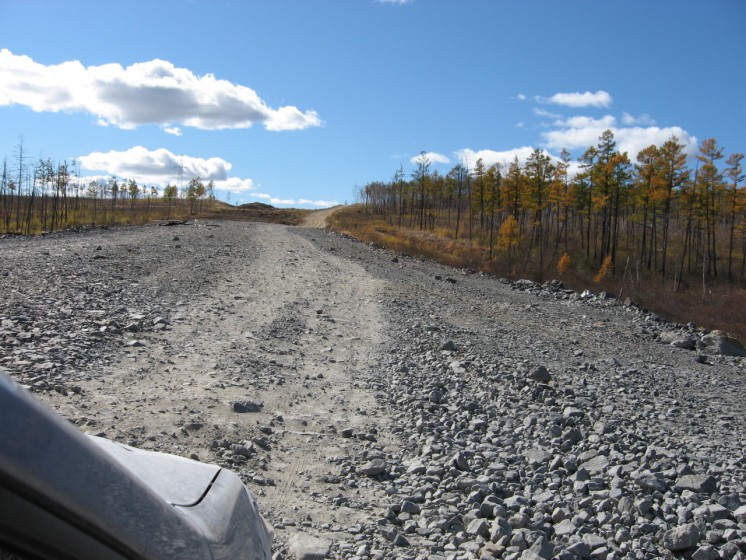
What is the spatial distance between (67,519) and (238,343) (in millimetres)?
8014

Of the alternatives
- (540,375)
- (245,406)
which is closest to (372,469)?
(245,406)

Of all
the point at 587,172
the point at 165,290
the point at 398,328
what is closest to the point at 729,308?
the point at 587,172

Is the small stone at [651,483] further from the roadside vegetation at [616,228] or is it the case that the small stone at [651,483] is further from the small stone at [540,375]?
the roadside vegetation at [616,228]

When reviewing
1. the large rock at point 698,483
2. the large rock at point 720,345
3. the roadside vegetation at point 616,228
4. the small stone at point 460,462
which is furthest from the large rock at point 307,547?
the roadside vegetation at point 616,228

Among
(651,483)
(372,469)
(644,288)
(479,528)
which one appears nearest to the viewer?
(479,528)

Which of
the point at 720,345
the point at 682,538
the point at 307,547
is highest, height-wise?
the point at 682,538

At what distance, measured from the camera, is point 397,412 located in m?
6.56

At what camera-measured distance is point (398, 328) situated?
11.4 m

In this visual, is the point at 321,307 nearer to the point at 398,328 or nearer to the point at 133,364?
the point at 398,328

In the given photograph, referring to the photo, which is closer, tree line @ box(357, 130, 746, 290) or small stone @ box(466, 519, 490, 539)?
small stone @ box(466, 519, 490, 539)

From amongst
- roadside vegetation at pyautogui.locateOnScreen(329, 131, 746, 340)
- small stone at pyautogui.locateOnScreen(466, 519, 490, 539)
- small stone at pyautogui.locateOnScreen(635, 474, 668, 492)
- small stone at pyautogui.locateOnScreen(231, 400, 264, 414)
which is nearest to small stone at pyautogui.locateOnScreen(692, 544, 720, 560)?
small stone at pyautogui.locateOnScreen(635, 474, 668, 492)

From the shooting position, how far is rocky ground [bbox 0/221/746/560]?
4055mm

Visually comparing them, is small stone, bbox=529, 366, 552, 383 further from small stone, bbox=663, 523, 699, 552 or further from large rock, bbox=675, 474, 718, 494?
small stone, bbox=663, 523, 699, 552

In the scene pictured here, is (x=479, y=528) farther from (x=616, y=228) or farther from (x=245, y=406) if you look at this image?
(x=616, y=228)
